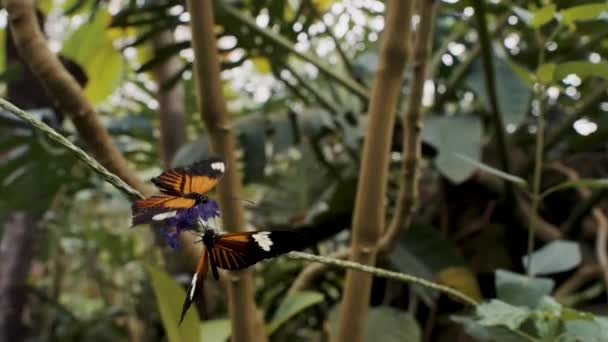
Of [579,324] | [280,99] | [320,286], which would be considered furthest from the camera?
[280,99]

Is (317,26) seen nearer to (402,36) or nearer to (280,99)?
(280,99)

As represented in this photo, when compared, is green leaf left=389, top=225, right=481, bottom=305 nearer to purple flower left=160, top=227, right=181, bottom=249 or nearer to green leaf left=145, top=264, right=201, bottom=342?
green leaf left=145, top=264, right=201, bottom=342

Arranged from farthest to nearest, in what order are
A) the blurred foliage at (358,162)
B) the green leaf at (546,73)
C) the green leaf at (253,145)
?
the green leaf at (253,145)
the blurred foliage at (358,162)
the green leaf at (546,73)

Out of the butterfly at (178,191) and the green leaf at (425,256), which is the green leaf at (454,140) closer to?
the green leaf at (425,256)

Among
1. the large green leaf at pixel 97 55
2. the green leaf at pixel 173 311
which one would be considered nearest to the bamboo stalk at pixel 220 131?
the green leaf at pixel 173 311

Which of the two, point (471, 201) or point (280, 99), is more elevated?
point (280, 99)

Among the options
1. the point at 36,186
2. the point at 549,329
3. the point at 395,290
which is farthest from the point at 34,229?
the point at 549,329

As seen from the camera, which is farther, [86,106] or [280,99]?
[280,99]
